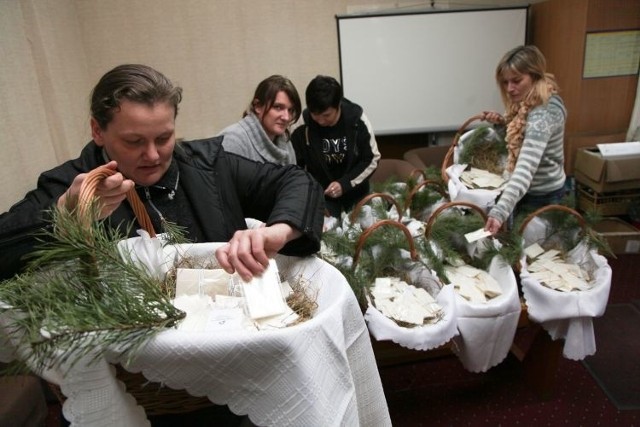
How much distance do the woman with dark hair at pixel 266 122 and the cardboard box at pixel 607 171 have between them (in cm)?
224

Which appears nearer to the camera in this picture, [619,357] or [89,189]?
[89,189]

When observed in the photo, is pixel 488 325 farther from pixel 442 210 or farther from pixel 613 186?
pixel 613 186

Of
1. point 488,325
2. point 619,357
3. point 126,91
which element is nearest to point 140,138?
point 126,91

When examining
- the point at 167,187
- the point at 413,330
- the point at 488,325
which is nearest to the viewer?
the point at 167,187

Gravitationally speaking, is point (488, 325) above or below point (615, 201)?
above

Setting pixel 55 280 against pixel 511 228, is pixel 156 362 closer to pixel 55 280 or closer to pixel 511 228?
pixel 55 280

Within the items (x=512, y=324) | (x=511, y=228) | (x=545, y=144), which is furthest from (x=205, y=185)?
(x=545, y=144)

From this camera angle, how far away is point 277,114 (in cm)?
206

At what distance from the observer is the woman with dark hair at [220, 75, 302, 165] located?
2010 mm

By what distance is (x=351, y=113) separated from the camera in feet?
8.17

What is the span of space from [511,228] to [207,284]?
56.8 inches

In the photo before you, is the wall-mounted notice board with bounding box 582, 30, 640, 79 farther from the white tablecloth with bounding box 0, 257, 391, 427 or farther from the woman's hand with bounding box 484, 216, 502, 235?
the white tablecloth with bounding box 0, 257, 391, 427

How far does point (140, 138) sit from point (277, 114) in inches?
50.8

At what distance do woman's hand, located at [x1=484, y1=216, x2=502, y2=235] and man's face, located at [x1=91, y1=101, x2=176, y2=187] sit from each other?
4.14ft
